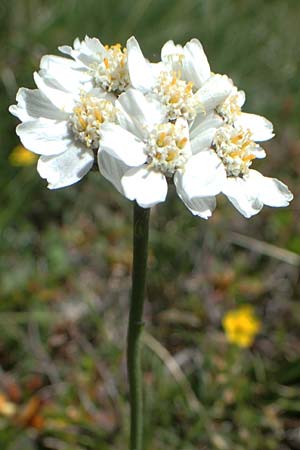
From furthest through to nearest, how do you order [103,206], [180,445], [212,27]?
[212,27] → [103,206] → [180,445]

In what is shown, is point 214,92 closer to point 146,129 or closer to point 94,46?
point 146,129

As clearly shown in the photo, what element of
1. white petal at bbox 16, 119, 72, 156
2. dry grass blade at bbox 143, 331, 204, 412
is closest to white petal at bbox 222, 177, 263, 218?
white petal at bbox 16, 119, 72, 156

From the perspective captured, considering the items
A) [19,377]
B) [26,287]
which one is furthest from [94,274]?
[19,377]

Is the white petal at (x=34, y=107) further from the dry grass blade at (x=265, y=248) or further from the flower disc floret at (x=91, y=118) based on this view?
the dry grass blade at (x=265, y=248)

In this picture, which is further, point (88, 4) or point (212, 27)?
point (212, 27)

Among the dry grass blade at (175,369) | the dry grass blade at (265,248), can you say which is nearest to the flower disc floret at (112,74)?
the dry grass blade at (175,369)

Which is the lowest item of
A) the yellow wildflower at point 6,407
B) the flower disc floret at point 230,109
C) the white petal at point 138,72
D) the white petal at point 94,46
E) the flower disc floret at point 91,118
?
the yellow wildflower at point 6,407

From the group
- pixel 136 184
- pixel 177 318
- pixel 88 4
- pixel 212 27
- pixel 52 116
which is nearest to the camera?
pixel 136 184

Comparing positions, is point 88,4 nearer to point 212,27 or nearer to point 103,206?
point 212,27
